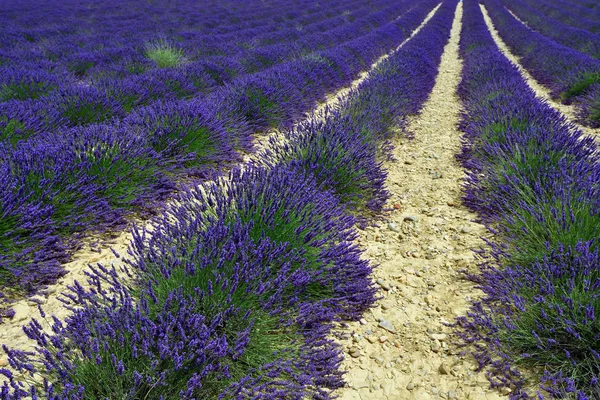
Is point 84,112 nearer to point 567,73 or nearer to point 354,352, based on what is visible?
point 354,352

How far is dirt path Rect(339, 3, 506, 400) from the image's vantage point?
76.4 inches

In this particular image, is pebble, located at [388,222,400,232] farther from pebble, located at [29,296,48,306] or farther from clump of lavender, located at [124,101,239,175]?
pebble, located at [29,296,48,306]

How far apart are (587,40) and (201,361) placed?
49.3 feet

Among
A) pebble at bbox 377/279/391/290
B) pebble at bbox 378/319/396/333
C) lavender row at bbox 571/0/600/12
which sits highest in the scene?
lavender row at bbox 571/0/600/12

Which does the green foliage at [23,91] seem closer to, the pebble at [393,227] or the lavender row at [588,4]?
the pebble at [393,227]

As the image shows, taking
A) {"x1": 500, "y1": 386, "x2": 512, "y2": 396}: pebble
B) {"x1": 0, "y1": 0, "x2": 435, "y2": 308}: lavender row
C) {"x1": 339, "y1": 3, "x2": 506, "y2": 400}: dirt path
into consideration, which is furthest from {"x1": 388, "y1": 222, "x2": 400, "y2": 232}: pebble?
{"x1": 0, "y1": 0, "x2": 435, "y2": 308}: lavender row

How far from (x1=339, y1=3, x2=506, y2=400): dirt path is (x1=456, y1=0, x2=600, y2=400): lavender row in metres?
0.14

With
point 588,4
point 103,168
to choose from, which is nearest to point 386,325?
point 103,168

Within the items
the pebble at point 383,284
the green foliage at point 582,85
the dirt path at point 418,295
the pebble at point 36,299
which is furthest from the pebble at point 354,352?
the green foliage at point 582,85

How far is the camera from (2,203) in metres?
2.36

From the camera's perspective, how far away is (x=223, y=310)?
5.80 ft

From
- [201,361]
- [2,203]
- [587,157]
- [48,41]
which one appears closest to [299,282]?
[201,361]

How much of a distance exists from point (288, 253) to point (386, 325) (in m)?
0.81

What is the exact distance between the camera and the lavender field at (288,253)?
1.61 m
